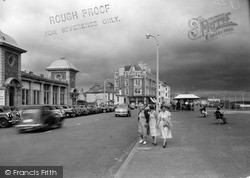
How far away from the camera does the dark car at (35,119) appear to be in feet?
61.9

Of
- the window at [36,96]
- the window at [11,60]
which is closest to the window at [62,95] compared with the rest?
the window at [36,96]

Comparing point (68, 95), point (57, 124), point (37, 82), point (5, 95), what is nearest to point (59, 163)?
point (57, 124)

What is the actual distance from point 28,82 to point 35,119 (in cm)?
3065

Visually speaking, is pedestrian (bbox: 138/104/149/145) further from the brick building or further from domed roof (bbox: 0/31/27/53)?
the brick building

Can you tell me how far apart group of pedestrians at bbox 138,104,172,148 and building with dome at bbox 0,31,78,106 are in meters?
26.1

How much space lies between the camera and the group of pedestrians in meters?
12.2

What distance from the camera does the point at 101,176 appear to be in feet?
25.0

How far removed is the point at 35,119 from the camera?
19.0 metres

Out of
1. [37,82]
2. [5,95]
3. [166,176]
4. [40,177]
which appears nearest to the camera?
[40,177]

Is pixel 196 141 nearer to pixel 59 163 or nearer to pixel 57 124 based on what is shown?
pixel 59 163

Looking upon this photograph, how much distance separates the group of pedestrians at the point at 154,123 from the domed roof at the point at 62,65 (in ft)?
186

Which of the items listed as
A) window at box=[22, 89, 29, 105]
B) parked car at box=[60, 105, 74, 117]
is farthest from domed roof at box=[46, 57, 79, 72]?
parked car at box=[60, 105, 74, 117]

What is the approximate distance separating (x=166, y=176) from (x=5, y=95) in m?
35.0

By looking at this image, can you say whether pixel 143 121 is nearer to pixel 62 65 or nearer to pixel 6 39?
pixel 6 39
